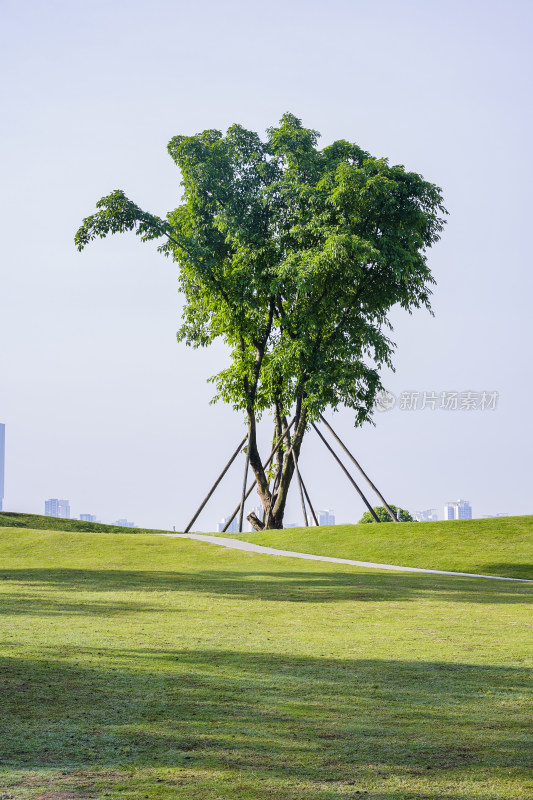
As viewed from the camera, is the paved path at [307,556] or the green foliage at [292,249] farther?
the green foliage at [292,249]

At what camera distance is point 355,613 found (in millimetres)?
11062

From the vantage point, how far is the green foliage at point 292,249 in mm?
24422

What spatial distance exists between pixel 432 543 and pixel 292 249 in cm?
1107

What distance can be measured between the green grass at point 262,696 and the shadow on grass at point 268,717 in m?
0.02

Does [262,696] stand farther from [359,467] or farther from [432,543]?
[359,467]

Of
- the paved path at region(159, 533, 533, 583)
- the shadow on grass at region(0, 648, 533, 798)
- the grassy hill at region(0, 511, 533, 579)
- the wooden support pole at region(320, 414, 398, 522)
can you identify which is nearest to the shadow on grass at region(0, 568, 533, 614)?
the paved path at region(159, 533, 533, 583)

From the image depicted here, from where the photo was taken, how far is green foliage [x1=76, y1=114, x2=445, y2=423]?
961 inches

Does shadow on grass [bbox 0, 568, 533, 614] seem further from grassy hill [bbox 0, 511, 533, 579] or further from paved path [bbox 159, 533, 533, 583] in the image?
grassy hill [bbox 0, 511, 533, 579]

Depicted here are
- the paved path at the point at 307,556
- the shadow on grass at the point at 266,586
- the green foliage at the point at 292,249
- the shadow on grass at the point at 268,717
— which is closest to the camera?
the shadow on grass at the point at 268,717

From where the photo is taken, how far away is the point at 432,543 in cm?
2127

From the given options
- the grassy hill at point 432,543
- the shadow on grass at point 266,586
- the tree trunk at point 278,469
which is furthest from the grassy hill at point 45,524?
the shadow on grass at point 266,586

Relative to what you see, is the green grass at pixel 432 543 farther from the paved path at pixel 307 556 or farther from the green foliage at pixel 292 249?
the green foliage at pixel 292 249

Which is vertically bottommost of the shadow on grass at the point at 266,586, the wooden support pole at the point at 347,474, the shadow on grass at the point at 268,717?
the shadow on grass at the point at 268,717

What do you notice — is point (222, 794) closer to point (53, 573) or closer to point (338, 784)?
point (338, 784)
